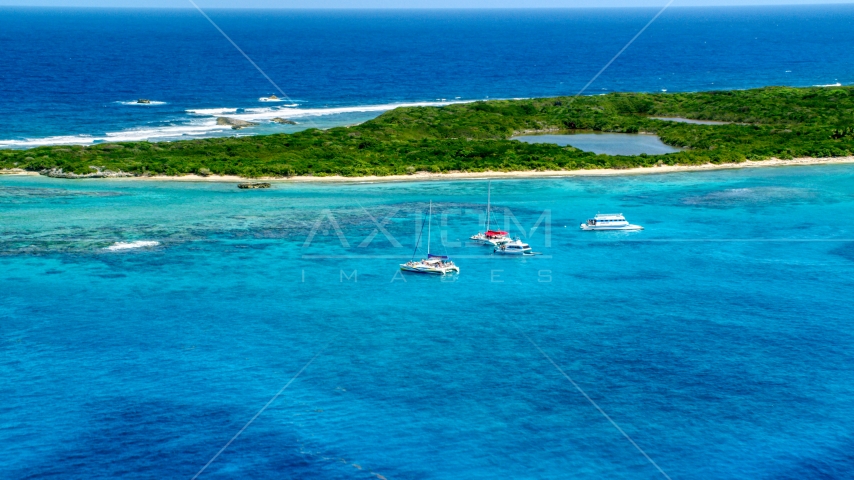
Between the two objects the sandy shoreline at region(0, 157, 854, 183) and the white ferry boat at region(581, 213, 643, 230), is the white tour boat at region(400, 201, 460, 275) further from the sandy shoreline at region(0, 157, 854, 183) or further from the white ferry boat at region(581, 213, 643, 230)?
→ the sandy shoreline at region(0, 157, 854, 183)

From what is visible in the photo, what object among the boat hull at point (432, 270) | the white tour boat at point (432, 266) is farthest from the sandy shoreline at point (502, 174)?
the boat hull at point (432, 270)

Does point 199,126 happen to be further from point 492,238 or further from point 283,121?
point 492,238

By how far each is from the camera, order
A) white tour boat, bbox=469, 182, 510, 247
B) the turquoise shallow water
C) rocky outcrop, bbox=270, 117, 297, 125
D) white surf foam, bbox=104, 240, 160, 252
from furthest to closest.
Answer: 1. rocky outcrop, bbox=270, 117, 297, 125
2. white tour boat, bbox=469, 182, 510, 247
3. white surf foam, bbox=104, 240, 160, 252
4. the turquoise shallow water

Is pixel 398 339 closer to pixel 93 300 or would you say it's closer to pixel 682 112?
pixel 93 300

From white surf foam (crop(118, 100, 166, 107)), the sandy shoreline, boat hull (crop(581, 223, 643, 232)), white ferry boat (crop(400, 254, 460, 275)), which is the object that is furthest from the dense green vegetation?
white surf foam (crop(118, 100, 166, 107))

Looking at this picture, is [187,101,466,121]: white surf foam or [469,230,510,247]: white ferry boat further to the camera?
[187,101,466,121]: white surf foam

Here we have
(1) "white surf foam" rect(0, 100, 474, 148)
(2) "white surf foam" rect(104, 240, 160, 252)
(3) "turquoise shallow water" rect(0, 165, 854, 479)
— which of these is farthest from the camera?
(1) "white surf foam" rect(0, 100, 474, 148)
